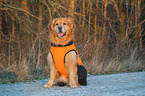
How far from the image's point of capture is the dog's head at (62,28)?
4.05 meters

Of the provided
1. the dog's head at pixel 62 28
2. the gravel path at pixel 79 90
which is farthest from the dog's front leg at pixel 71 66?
the dog's head at pixel 62 28

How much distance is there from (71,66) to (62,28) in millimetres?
857

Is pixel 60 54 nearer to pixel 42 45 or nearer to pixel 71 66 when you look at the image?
pixel 71 66

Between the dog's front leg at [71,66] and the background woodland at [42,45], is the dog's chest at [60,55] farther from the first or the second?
the background woodland at [42,45]

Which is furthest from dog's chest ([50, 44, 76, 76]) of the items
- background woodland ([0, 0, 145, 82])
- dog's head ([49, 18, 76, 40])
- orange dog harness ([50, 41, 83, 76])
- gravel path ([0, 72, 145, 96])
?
background woodland ([0, 0, 145, 82])

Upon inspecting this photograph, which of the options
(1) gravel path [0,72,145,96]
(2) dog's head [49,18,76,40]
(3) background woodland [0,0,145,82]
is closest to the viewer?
(1) gravel path [0,72,145,96]

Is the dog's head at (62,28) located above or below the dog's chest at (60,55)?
above

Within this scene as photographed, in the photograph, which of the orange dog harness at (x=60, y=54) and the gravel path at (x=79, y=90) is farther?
the orange dog harness at (x=60, y=54)

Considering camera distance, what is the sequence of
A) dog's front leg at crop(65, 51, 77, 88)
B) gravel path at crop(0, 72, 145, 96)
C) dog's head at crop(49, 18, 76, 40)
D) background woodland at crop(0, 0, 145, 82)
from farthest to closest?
background woodland at crop(0, 0, 145, 82)
dog's head at crop(49, 18, 76, 40)
dog's front leg at crop(65, 51, 77, 88)
gravel path at crop(0, 72, 145, 96)

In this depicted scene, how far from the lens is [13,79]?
517cm

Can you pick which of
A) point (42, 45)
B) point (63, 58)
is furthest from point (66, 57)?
point (42, 45)

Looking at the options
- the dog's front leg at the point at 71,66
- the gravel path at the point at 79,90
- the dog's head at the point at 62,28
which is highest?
the dog's head at the point at 62,28

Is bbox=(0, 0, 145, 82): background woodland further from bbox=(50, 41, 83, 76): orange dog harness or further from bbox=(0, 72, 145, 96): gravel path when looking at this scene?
bbox=(50, 41, 83, 76): orange dog harness

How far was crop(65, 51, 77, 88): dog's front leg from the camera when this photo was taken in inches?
152
